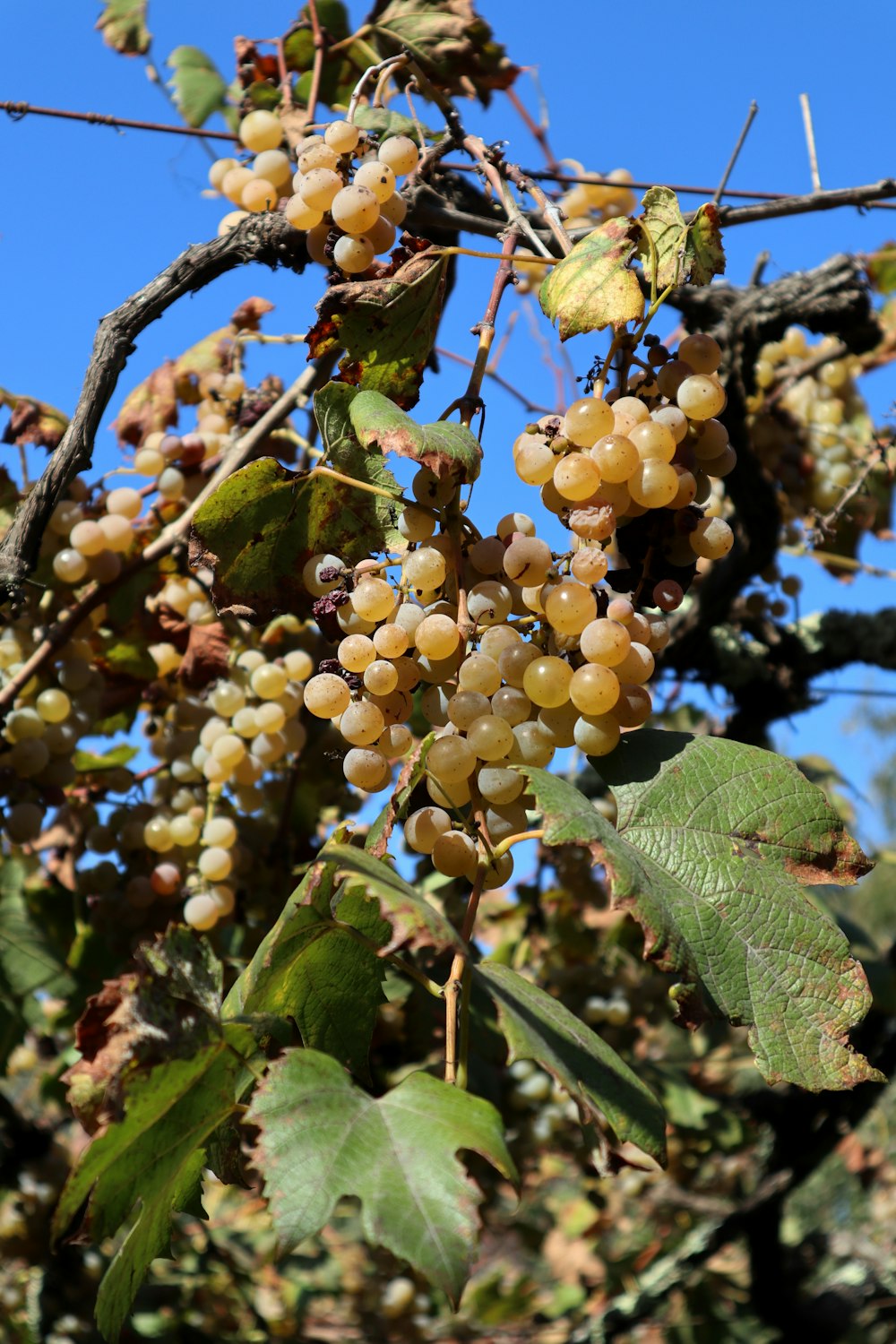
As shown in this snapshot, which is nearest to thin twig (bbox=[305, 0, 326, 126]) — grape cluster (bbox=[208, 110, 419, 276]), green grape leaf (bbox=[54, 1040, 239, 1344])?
grape cluster (bbox=[208, 110, 419, 276])

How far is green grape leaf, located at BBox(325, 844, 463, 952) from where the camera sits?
0.53 meters

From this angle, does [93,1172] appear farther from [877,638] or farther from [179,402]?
[877,638]

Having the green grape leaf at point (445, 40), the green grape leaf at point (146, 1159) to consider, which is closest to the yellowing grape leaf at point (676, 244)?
the green grape leaf at point (146, 1159)

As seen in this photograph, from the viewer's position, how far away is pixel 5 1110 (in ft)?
6.12

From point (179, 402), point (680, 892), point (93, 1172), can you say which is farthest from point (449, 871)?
point (179, 402)

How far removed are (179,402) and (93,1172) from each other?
1.08 meters

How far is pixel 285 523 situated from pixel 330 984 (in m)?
0.32

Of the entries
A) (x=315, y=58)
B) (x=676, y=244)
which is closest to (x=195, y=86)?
(x=315, y=58)

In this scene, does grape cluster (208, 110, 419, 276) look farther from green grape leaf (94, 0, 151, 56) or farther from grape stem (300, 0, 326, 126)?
green grape leaf (94, 0, 151, 56)

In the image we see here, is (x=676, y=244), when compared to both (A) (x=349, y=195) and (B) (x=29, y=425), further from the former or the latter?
(B) (x=29, y=425)

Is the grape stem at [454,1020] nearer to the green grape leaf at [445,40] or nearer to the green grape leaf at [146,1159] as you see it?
the green grape leaf at [146,1159]

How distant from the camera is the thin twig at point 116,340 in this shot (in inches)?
32.6

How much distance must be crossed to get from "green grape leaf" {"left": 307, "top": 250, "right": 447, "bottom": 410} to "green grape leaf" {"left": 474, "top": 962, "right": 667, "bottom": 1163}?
1.41 feet

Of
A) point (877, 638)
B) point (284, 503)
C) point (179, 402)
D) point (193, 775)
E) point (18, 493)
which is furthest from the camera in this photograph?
point (877, 638)
